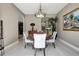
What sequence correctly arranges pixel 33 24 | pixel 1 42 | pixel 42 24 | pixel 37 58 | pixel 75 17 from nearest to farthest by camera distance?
1. pixel 37 58
2. pixel 1 42
3. pixel 75 17
4. pixel 33 24
5. pixel 42 24

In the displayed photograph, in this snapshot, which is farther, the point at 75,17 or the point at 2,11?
the point at 75,17

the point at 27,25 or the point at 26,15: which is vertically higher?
the point at 26,15

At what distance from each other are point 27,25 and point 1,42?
5.89 metres

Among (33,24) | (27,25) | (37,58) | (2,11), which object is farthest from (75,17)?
(27,25)

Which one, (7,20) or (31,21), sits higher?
(31,21)

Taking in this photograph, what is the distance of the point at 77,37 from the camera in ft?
16.1

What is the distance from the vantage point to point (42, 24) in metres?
10.8

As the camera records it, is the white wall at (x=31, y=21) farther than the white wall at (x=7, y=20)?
Yes

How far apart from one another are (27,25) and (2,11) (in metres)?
5.60

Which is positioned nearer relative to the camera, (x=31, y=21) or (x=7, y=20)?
(x=7, y=20)

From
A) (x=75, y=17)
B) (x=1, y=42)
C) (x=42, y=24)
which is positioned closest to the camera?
(x=1, y=42)

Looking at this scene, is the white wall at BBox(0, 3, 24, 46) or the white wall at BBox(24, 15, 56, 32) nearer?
the white wall at BBox(0, 3, 24, 46)

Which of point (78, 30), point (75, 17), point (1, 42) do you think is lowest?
point (1, 42)

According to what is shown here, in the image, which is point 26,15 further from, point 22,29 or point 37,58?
point 37,58
